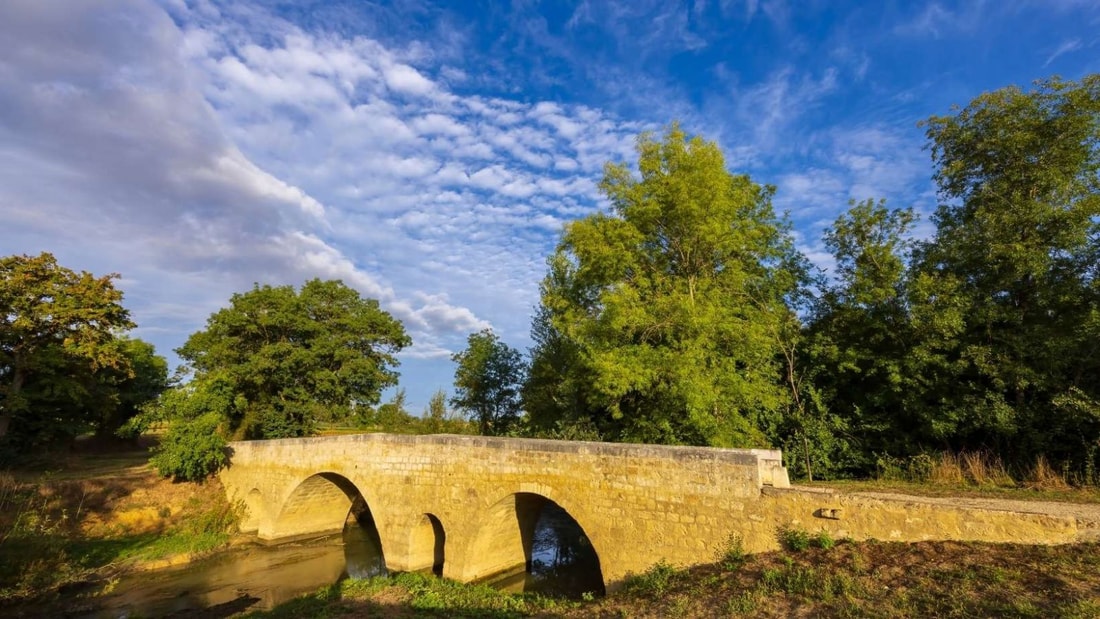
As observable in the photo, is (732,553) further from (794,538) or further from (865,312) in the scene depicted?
(865,312)

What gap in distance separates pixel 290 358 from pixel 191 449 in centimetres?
545

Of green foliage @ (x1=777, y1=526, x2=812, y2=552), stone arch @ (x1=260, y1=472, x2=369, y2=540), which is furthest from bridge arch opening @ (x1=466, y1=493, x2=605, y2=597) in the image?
stone arch @ (x1=260, y1=472, x2=369, y2=540)

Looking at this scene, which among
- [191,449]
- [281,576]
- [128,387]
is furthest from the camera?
[128,387]

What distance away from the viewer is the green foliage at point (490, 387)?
87.4 ft

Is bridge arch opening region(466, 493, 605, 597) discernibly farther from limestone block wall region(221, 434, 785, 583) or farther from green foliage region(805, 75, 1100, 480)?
green foliage region(805, 75, 1100, 480)

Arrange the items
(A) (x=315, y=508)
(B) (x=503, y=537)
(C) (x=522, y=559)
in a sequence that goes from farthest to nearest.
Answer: (A) (x=315, y=508) < (C) (x=522, y=559) < (B) (x=503, y=537)

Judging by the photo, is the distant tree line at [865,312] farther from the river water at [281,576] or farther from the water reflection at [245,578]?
the water reflection at [245,578]

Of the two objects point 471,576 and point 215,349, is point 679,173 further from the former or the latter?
point 215,349

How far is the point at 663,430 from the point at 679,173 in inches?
322

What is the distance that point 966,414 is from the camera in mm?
11898

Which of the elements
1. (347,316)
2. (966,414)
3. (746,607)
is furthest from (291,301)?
(966,414)

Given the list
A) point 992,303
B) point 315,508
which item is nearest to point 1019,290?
point 992,303

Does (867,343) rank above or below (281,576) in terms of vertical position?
above

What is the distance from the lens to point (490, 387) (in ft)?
87.8
